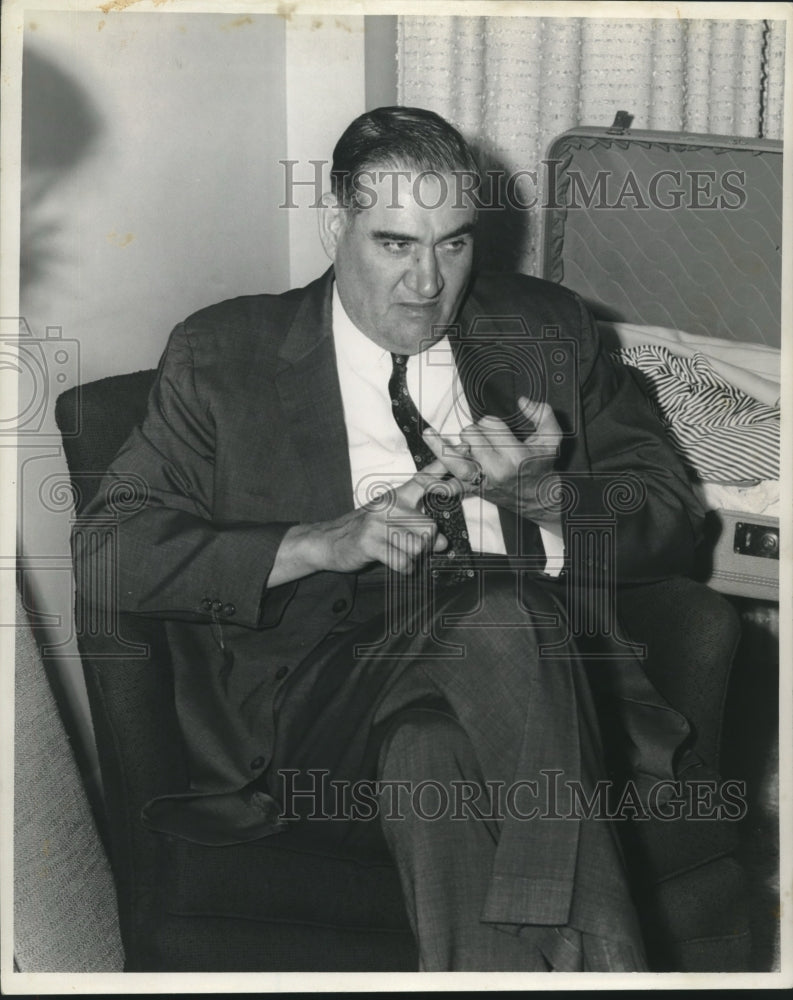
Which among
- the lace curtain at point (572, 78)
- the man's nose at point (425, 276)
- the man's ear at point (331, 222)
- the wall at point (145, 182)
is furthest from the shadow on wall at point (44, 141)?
the lace curtain at point (572, 78)

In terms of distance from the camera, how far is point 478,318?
144cm

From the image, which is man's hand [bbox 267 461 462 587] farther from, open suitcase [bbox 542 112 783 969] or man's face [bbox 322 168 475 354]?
open suitcase [bbox 542 112 783 969]

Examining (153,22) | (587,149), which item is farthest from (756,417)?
(153,22)

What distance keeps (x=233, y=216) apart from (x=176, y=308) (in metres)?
0.14

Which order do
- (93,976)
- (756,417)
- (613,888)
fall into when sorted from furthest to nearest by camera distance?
(756,417) < (93,976) < (613,888)

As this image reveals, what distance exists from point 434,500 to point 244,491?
222 millimetres

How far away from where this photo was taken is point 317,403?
4.54ft

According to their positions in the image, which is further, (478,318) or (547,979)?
(478,318)

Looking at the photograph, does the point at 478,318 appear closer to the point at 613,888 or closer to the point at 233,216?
the point at 233,216

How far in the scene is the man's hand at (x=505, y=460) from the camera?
4.33 ft

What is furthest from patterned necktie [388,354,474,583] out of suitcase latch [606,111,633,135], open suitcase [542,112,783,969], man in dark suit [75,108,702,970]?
suitcase latch [606,111,633,135]

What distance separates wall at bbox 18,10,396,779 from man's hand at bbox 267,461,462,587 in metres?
0.29

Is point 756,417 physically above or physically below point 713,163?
below

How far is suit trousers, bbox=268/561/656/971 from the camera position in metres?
1.23
